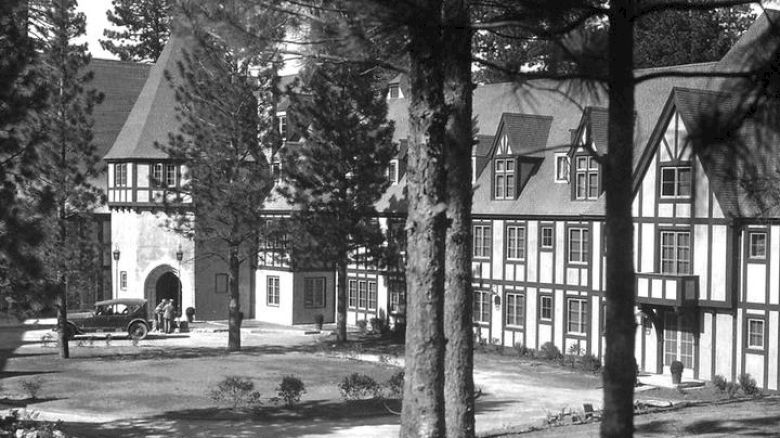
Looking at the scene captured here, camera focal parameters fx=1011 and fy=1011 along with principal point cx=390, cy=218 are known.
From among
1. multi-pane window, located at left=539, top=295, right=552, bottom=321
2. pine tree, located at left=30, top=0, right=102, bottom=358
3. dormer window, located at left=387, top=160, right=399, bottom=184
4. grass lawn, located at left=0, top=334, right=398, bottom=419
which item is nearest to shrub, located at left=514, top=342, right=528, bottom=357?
multi-pane window, located at left=539, top=295, right=552, bottom=321

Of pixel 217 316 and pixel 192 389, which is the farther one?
pixel 217 316

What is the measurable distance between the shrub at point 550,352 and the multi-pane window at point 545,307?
99 centimetres

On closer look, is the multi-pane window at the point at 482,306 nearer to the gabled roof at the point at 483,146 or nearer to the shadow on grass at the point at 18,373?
the gabled roof at the point at 483,146

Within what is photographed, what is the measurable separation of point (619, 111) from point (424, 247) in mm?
3524

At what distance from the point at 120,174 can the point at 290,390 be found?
88.5 ft

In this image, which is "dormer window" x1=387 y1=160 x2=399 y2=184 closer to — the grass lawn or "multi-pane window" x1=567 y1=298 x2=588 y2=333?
the grass lawn

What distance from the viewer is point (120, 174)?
158 ft

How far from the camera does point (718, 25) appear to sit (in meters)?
48.4

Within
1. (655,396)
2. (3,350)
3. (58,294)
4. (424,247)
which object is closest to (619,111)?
(424,247)

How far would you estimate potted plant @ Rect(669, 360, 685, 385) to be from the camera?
94.2ft

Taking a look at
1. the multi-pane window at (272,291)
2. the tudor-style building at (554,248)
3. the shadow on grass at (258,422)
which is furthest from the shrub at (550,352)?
the multi-pane window at (272,291)

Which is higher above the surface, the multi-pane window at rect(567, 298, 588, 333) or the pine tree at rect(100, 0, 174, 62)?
the pine tree at rect(100, 0, 174, 62)

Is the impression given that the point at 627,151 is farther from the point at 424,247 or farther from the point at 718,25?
the point at 718,25

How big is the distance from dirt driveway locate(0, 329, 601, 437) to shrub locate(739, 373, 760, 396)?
13.1 feet
